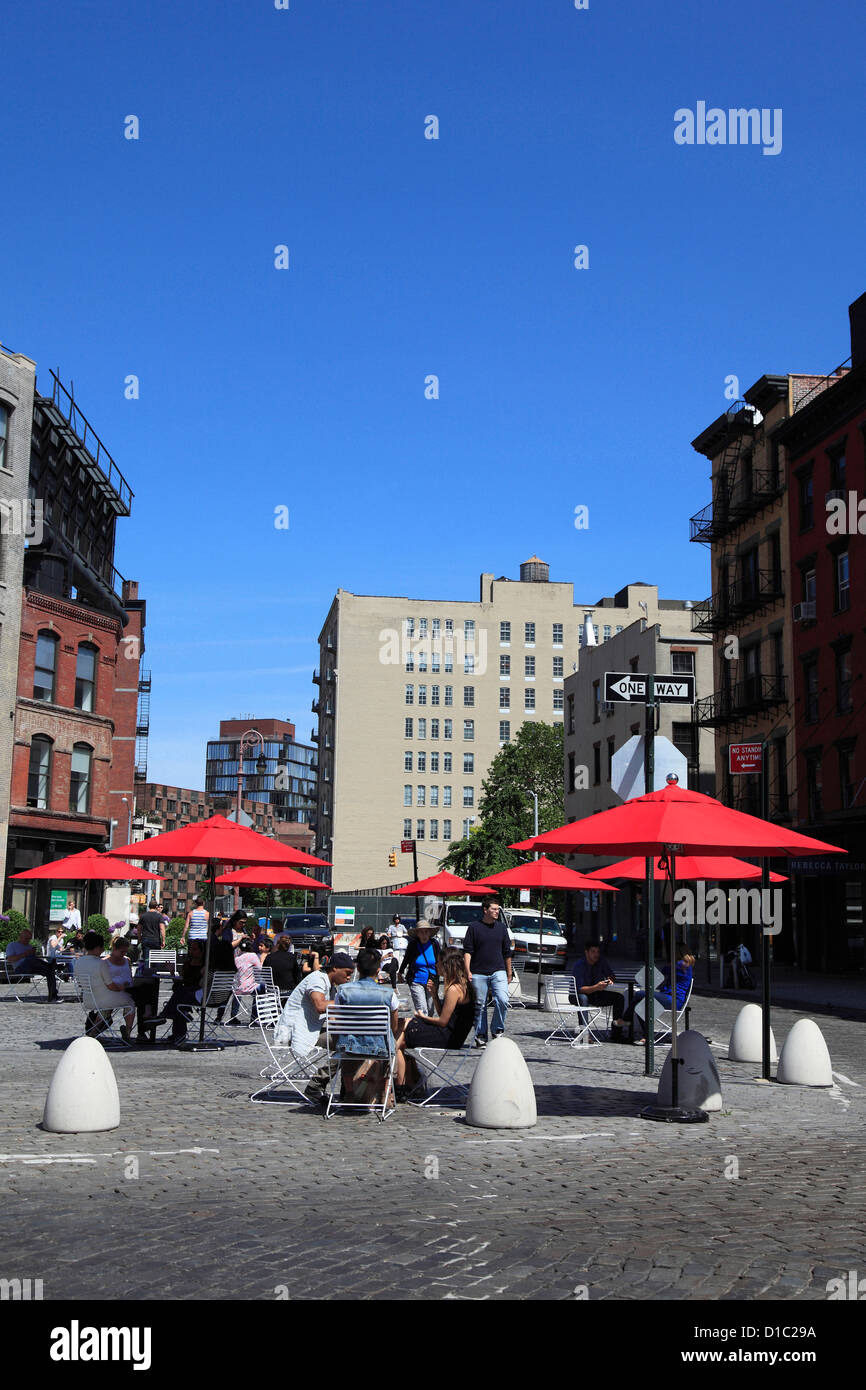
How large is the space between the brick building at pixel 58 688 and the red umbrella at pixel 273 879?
15.9 m

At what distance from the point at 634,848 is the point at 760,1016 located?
5630 mm

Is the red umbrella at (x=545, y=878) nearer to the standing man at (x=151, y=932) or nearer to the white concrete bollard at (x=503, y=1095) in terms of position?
the standing man at (x=151, y=932)

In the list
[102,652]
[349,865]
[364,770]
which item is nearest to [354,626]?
[364,770]

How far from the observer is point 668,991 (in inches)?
668

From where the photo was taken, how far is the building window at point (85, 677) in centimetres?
4372

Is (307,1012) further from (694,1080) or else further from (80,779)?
(80,779)

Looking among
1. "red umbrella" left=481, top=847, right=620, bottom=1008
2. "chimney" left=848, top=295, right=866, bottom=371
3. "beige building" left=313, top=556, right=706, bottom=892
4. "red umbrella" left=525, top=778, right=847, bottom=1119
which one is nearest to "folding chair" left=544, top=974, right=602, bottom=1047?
"red umbrella" left=481, top=847, right=620, bottom=1008

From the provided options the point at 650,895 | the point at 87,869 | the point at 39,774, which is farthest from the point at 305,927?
the point at 650,895

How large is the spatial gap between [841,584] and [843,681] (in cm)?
330

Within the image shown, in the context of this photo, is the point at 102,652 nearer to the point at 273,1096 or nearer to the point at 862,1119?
the point at 273,1096

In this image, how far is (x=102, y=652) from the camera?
44750 millimetres

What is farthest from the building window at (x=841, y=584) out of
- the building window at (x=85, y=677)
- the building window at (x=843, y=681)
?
the building window at (x=85, y=677)

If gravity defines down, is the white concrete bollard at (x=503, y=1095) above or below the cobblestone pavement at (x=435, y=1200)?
above

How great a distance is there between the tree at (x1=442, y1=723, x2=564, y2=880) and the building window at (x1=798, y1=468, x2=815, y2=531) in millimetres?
39462
